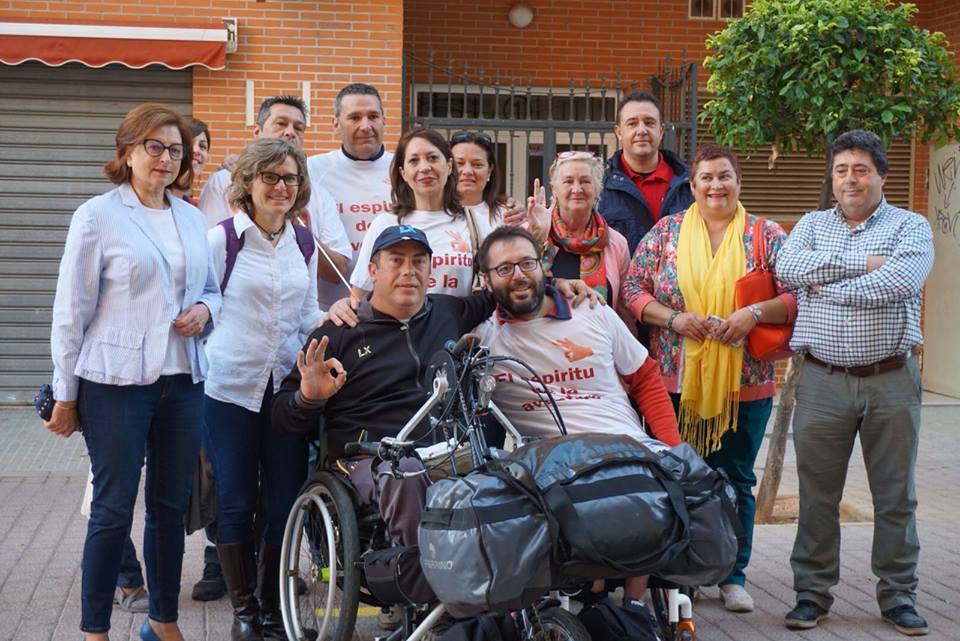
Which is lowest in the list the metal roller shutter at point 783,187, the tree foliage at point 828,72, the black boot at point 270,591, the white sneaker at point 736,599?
the white sneaker at point 736,599

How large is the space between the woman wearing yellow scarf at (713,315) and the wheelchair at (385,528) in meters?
1.11

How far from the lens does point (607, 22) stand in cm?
1177

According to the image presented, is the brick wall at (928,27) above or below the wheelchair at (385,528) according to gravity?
above

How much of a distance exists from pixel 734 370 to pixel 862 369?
51cm

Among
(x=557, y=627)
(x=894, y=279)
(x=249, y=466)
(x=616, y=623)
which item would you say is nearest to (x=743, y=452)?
(x=894, y=279)

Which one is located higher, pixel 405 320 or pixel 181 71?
pixel 181 71

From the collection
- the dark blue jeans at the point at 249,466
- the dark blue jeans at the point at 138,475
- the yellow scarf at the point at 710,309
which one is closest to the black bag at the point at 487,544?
the dark blue jeans at the point at 138,475

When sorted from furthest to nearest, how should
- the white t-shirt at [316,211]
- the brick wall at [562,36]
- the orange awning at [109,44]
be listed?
the brick wall at [562,36] < the orange awning at [109,44] < the white t-shirt at [316,211]

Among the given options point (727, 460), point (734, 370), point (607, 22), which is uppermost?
point (607, 22)

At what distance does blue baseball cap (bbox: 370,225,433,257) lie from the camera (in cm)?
455

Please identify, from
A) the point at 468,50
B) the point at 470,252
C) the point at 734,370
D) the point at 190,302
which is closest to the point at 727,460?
the point at 734,370

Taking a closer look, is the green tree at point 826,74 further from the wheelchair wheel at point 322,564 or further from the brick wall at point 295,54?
the brick wall at point 295,54

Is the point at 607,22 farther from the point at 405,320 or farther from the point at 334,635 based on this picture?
the point at 334,635

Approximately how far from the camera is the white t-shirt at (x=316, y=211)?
5.45 metres
